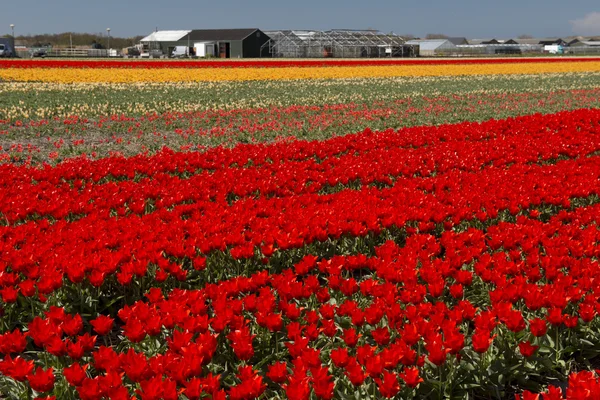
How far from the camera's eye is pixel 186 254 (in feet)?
15.6

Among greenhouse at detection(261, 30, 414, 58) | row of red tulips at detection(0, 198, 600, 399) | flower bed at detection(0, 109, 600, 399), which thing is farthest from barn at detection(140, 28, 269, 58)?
row of red tulips at detection(0, 198, 600, 399)

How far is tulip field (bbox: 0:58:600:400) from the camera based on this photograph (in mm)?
3238

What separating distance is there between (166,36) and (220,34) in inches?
595

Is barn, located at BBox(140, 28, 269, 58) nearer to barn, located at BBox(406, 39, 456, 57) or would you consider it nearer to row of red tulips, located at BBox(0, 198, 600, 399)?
barn, located at BBox(406, 39, 456, 57)

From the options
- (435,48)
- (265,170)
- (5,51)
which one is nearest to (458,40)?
(435,48)

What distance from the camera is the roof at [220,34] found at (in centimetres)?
8000

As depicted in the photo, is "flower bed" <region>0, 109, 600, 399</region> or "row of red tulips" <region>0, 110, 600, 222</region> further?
"row of red tulips" <region>0, 110, 600, 222</region>

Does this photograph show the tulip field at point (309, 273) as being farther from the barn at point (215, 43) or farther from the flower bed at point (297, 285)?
the barn at point (215, 43)

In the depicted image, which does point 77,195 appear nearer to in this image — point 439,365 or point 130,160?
point 130,160

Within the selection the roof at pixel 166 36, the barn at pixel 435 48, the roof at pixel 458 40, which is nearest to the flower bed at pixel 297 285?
the roof at pixel 166 36

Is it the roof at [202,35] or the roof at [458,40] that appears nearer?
the roof at [202,35]

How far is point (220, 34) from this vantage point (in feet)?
280

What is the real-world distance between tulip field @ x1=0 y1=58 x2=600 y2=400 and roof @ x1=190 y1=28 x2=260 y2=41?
71.1 metres

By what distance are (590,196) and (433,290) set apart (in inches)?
176
